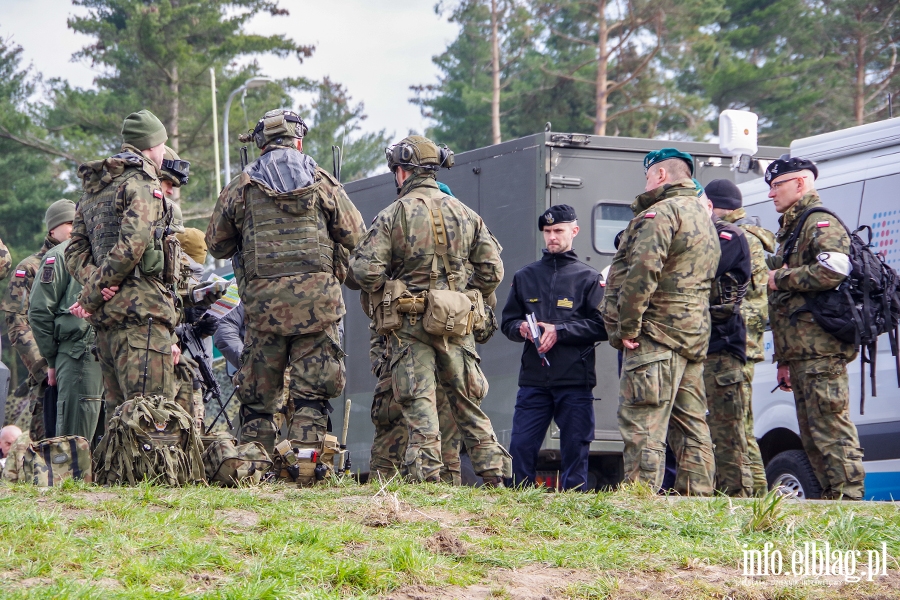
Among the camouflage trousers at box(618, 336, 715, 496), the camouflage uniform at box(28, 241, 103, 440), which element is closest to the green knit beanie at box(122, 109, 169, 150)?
the camouflage uniform at box(28, 241, 103, 440)

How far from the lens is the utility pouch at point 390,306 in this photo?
21.0 ft

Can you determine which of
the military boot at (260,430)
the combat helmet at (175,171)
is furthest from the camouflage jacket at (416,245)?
the combat helmet at (175,171)

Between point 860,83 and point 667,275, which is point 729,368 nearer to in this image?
point 667,275

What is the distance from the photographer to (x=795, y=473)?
7.77 metres

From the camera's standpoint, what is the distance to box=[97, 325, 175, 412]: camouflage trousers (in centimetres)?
633

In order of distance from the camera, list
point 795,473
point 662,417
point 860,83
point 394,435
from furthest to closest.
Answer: point 860,83 < point 795,473 < point 394,435 < point 662,417

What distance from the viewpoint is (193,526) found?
4.30 metres

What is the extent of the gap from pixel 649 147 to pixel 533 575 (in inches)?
222

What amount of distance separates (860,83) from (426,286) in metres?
25.2

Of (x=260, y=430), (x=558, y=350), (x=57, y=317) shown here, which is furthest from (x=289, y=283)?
(x=57, y=317)

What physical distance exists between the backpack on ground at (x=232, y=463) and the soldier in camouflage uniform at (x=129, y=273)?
0.68 meters

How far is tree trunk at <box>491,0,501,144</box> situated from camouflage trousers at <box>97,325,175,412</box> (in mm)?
25709

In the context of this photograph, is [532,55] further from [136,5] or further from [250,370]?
[250,370]

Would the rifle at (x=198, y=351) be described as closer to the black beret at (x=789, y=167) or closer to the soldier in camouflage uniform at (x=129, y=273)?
the soldier in camouflage uniform at (x=129, y=273)
